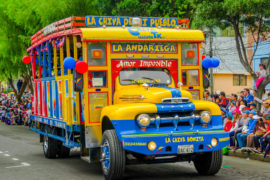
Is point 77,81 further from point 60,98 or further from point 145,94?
point 60,98

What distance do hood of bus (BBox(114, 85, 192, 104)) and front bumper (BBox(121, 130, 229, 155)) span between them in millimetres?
816

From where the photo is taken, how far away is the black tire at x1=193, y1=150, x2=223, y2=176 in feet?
33.3

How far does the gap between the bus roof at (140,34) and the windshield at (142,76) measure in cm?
67

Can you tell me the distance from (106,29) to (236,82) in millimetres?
36999

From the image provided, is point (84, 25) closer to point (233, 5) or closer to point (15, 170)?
point (15, 170)

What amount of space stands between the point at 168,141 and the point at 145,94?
1247 mm

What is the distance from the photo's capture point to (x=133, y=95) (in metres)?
10.3

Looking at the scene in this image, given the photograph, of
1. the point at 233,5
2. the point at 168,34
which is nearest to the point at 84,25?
the point at 168,34

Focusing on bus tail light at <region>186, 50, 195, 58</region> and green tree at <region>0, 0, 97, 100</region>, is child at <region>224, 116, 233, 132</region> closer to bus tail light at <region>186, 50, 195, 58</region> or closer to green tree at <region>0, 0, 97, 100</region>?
bus tail light at <region>186, 50, 195, 58</region>

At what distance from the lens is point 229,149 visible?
15430 mm

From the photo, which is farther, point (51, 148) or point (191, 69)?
point (51, 148)

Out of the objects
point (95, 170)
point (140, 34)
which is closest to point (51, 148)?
point (95, 170)

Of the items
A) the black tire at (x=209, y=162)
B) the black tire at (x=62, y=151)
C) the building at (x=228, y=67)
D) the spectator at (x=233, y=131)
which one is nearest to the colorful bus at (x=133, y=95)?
the black tire at (x=209, y=162)

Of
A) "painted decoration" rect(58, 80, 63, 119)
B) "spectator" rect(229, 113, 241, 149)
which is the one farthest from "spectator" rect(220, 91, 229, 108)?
"painted decoration" rect(58, 80, 63, 119)
